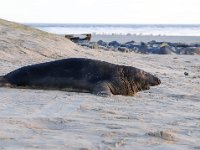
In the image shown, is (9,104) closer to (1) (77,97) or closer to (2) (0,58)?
(1) (77,97)

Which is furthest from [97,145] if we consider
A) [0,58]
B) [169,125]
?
[0,58]

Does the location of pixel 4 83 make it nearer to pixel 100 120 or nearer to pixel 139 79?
pixel 139 79

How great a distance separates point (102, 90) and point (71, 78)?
585 mm

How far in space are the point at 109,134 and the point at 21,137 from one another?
2.45ft

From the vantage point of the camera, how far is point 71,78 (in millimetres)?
7750

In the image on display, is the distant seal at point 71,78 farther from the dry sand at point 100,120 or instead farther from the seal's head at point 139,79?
the dry sand at point 100,120

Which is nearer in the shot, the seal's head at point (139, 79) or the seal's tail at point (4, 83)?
the seal's tail at point (4, 83)

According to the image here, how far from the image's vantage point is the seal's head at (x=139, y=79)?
8344 millimetres

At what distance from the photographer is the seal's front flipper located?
7254 mm

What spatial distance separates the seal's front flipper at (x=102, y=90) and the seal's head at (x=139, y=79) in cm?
79

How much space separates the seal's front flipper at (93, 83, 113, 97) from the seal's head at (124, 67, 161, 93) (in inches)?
31.1

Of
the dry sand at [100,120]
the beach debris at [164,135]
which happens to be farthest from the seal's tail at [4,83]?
the beach debris at [164,135]

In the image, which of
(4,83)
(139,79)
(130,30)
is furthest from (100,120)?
(130,30)

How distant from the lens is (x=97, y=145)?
13.4 feet
